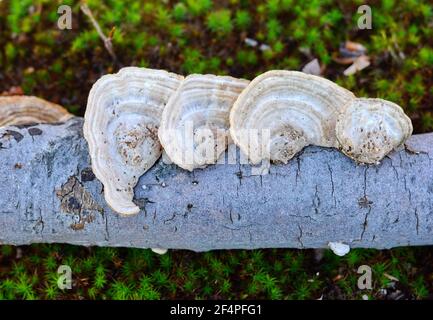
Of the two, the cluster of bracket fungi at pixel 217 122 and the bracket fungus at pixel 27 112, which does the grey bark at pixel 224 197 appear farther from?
the bracket fungus at pixel 27 112

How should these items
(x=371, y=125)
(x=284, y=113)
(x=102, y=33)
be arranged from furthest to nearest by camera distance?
(x=102, y=33)
(x=284, y=113)
(x=371, y=125)

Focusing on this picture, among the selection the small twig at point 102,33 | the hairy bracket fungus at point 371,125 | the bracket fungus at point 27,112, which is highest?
the small twig at point 102,33

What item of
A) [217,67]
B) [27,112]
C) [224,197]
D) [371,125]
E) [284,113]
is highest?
[217,67]

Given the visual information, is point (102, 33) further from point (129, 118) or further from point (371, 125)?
point (371, 125)

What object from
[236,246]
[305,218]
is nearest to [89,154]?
[236,246]

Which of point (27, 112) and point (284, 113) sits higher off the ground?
point (27, 112)

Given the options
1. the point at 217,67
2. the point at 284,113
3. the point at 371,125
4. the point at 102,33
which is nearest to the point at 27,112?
the point at 102,33

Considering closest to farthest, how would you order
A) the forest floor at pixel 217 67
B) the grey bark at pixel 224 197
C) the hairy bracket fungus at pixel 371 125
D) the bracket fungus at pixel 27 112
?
1. the hairy bracket fungus at pixel 371 125
2. the grey bark at pixel 224 197
3. the bracket fungus at pixel 27 112
4. the forest floor at pixel 217 67

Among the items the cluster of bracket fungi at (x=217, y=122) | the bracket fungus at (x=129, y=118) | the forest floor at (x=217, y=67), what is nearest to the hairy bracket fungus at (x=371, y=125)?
the cluster of bracket fungi at (x=217, y=122)
